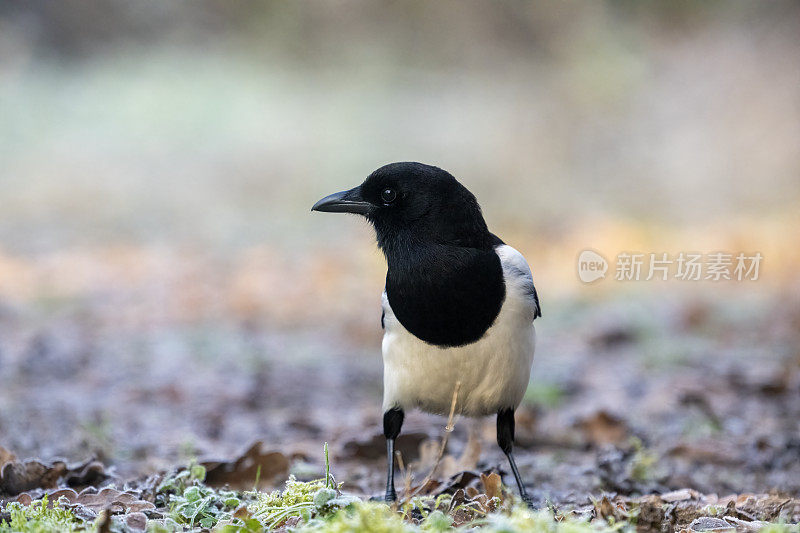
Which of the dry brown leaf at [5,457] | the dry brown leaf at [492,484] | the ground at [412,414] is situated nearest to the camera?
the dry brown leaf at [492,484]

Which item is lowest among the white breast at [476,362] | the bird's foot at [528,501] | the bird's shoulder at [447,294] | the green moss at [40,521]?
the bird's foot at [528,501]

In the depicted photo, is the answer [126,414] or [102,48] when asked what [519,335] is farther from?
[102,48]

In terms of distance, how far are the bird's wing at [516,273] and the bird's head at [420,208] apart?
79 mm

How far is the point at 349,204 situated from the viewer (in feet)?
11.1

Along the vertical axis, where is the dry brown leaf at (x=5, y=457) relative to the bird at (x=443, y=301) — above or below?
below

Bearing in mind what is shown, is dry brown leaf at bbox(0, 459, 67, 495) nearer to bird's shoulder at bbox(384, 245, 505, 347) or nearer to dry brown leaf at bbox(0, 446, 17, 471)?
dry brown leaf at bbox(0, 446, 17, 471)

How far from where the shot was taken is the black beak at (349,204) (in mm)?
3354

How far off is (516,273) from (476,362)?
38 centimetres

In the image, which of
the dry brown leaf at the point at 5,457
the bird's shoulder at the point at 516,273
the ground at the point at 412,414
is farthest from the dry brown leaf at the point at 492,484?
the dry brown leaf at the point at 5,457

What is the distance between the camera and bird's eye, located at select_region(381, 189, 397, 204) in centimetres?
329

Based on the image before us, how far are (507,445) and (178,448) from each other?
170 centimetres

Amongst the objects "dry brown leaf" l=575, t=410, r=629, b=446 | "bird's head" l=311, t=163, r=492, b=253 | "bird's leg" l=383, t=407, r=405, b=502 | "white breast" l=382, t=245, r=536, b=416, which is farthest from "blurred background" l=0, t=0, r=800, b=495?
"bird's head" l=311, t=163, r=492, b=253

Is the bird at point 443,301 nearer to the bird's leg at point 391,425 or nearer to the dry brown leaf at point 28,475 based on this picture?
the bird's leg at point 391,425

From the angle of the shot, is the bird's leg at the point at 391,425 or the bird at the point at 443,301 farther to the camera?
the bird's leg at the point at 391,425
